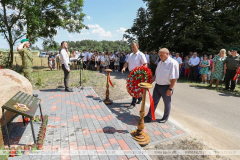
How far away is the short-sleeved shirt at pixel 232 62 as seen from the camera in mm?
7368

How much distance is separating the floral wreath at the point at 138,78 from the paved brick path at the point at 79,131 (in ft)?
3.43

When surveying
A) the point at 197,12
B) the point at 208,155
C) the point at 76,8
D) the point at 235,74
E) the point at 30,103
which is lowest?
the point at 208,155

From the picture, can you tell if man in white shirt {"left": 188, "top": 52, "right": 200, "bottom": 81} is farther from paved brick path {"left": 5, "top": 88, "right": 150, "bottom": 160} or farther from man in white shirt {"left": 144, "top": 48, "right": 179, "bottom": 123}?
paved brick path {"left": 5, "top": 88, "right": 150, "bottom": 160}

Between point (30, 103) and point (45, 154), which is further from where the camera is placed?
point (30, 103)

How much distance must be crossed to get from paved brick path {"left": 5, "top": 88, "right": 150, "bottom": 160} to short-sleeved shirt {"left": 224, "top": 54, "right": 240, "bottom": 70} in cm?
675

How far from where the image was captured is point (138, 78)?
4.59m

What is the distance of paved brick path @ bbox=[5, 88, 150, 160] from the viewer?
9.32 ft

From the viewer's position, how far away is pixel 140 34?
1722 centimetres

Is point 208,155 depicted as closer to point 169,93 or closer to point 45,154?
point 169,93

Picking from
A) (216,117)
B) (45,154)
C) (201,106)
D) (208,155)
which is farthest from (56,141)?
(201,106)

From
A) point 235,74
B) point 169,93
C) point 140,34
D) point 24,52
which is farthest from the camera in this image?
point 140,34

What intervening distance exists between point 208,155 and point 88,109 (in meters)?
3.23

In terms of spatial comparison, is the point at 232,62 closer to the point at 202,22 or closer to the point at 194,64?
the point at 194,64

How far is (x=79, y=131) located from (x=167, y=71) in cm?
255
